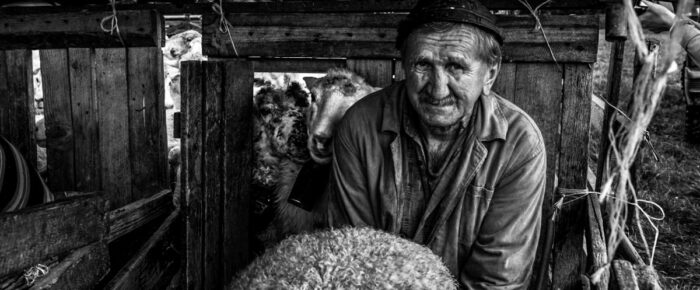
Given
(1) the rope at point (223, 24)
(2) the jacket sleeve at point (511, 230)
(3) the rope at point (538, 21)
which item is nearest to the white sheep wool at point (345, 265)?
(2) the jacket sleeve at point (511, 230)

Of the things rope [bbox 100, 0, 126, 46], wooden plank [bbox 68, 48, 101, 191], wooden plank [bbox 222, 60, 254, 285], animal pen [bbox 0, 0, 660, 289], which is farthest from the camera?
wooden plank [bbox 68, 48, 101, 191]

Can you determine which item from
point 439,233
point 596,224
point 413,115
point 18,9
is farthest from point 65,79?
point 596,224

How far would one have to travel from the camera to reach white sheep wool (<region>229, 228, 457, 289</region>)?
4.84 ft

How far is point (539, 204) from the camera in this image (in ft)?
8.38

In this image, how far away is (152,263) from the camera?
3.00 m

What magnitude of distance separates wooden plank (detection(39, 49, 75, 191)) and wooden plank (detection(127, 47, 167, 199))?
52 centimetres

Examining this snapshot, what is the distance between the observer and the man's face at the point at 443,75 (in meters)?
2.35

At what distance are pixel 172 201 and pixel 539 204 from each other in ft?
8.02

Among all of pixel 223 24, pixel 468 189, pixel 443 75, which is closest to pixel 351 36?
pixel 223 24

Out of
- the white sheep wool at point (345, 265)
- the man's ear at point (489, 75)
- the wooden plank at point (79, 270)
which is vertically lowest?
the wooden plank at point (79, 270)

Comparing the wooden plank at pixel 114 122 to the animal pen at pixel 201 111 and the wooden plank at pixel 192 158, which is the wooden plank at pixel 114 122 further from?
the wooden plank at pixel 192 158

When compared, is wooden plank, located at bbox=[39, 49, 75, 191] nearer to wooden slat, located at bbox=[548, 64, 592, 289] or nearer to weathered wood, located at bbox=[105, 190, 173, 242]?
weathered wood, located at bbox=[105, 190, 173, 242]

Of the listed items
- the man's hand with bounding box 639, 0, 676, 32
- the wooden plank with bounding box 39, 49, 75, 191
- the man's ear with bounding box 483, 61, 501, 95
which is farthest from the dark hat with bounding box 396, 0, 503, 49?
the wooden plank with bounding box 39, 49, 75, 191

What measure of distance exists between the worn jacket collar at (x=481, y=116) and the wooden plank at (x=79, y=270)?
1467mm
